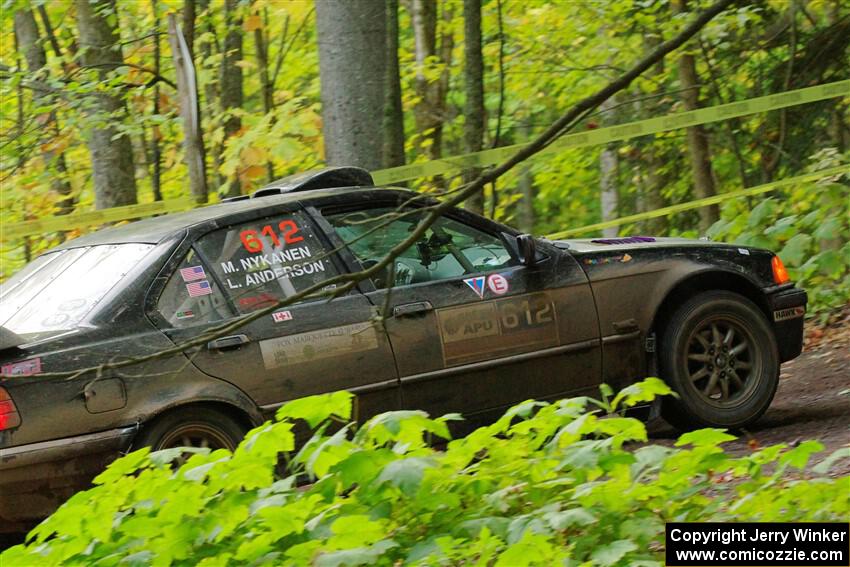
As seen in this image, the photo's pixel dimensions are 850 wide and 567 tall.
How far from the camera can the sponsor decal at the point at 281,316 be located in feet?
18.8

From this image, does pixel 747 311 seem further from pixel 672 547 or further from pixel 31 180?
pixel 31 180

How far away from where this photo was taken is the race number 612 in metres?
5.94

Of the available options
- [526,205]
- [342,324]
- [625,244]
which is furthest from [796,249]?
[526,205]

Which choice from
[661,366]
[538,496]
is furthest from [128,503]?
[661,366]

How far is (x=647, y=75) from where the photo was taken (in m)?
15.8

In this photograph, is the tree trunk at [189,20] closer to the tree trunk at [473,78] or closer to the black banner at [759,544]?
the tree trunk at [473,78]

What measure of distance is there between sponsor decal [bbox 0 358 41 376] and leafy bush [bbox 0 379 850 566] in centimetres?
148

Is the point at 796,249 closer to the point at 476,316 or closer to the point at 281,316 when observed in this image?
the point at 476,316

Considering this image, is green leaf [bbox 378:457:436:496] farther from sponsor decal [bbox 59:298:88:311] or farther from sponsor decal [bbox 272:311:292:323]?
sponsor decal [bbox 59:298:88:311]

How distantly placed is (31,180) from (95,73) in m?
4.03

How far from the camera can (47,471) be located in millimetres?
5082

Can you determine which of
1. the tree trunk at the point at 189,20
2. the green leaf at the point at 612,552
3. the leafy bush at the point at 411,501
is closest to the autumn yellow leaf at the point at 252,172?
the tree trunk at the point at 189,20

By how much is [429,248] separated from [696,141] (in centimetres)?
861

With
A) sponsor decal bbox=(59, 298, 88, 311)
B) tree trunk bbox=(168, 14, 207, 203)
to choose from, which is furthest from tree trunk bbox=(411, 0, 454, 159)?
sponsor decal bbox=(59, 298, 88, 311)
